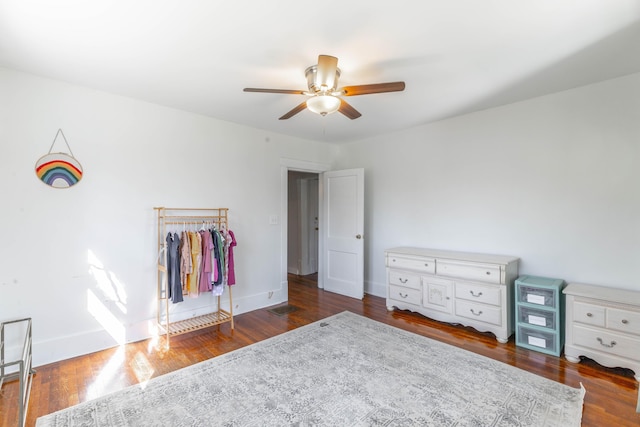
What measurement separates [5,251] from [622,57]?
5.17m

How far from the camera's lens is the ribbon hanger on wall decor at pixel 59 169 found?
258cm

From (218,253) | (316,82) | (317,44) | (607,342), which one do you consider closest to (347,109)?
(316,82)

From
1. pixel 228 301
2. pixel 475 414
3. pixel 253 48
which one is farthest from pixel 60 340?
pixel 475 414

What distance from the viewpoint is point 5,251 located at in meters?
2.43

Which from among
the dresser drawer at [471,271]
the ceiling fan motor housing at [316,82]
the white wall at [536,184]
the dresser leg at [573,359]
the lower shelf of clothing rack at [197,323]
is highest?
the ceiling fan motor housing at [316,82]

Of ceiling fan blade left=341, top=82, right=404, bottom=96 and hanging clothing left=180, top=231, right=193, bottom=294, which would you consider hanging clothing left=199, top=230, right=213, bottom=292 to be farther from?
ceiling fan blade left=341, top=82, right=404, bottom=96

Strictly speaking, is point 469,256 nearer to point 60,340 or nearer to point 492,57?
point 492,57

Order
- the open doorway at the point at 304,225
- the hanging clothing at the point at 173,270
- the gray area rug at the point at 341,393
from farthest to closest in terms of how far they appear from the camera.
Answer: the open doorway at the point at 304,225 → the hanging clothing at the point at 173,270 → the gray area rug at the point at 341,393

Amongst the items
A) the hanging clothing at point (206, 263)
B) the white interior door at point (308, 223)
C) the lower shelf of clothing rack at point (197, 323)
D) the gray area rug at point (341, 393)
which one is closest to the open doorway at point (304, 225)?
the white interior door at point (308, 223)

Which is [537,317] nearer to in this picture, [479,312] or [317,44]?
[479,312]

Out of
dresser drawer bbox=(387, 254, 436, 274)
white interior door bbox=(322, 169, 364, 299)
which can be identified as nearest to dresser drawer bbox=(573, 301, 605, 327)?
dresser drawer bbox=(387, 254, 436, 274)

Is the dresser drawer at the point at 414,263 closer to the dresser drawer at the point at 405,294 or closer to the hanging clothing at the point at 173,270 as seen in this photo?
the dresser drawer at the point at 405,294

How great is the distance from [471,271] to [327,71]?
8.43ft

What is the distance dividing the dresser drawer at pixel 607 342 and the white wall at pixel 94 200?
3611mm
